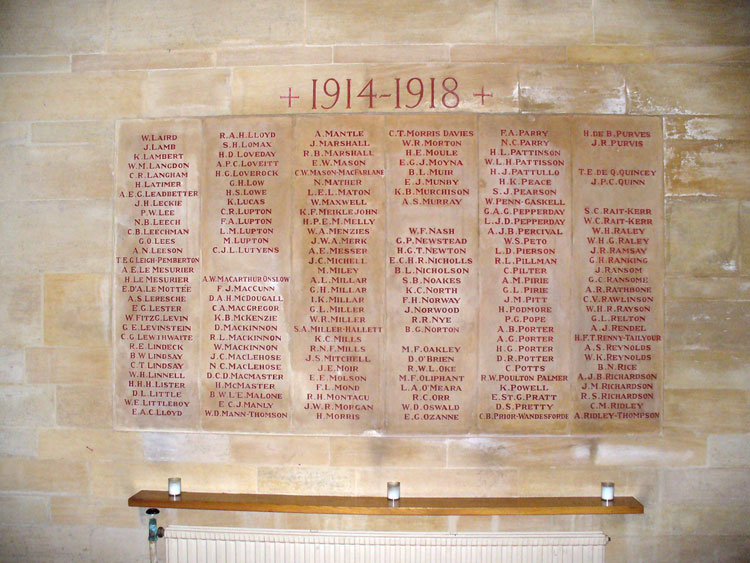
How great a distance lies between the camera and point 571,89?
10.8ft

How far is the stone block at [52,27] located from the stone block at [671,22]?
350 cm

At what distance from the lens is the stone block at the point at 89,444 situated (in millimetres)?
3373

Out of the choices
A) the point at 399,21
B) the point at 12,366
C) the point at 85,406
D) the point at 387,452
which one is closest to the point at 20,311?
the point at 12,366

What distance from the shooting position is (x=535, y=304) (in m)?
3.24

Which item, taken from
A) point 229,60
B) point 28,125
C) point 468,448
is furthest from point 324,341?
point 28,125

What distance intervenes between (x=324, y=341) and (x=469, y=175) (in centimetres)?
149

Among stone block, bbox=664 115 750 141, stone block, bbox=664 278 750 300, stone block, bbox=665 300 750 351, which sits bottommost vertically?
stone block, bbox=665 300 750 351

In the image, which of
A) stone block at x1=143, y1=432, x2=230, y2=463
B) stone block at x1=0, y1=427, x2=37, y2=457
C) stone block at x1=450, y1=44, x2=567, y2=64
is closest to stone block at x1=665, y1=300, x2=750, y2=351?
stone block at x1=450, y1=44, x2=567, y2=64

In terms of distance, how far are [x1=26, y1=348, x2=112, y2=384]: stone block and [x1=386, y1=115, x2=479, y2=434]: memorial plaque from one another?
6.61ft

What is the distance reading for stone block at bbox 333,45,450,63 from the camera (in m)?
3.33

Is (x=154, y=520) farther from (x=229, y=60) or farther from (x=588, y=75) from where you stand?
(x=588, y=75)

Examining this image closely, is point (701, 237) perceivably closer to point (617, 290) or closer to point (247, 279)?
point (617, 290)

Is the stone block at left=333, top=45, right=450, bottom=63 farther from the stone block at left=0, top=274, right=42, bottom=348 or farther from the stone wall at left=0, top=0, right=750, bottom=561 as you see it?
the stone block at left=0, top=274, right=42, bottom=348

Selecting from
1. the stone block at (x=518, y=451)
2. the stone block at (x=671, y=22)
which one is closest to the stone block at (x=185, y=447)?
the stone block at (x=518, y=451)
